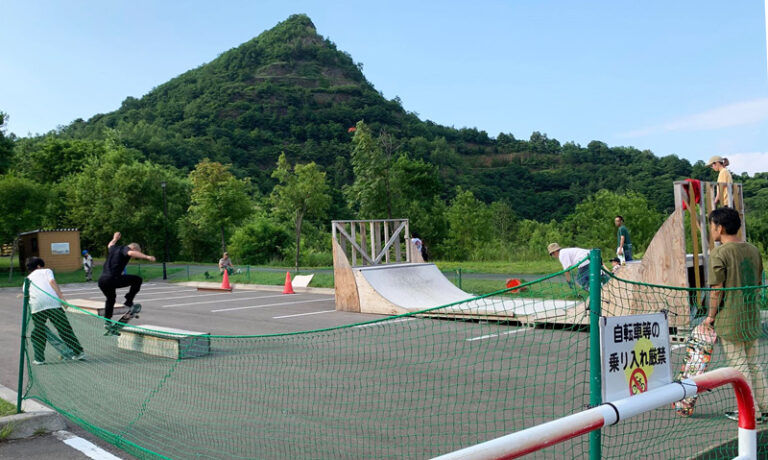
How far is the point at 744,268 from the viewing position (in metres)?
5.23

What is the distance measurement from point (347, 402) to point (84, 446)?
2.48 meters

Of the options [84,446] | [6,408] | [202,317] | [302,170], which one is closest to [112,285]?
[6,408]

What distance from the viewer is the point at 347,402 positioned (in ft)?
20.9

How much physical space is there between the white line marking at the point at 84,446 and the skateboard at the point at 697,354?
496 centimetres

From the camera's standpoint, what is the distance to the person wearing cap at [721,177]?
32.0 feet

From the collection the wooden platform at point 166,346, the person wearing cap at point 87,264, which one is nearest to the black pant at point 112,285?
the wooden platform at point 166,346

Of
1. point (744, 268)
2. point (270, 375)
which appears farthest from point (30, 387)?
point (744, 268)

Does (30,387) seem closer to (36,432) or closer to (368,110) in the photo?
(36,432)

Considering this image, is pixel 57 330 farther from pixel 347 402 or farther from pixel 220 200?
pixel 220 200

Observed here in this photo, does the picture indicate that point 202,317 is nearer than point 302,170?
Yes

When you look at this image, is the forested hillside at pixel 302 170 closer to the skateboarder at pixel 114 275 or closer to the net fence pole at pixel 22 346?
the skateboarder at pixel 114 275

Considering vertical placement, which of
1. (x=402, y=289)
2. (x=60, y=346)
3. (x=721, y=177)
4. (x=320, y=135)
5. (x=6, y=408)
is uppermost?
(x=320, y=135)

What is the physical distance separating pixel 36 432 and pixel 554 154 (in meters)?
113

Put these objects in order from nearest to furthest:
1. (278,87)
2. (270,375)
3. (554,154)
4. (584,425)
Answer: (584,425), (270,375), (554,154), (278,87)
